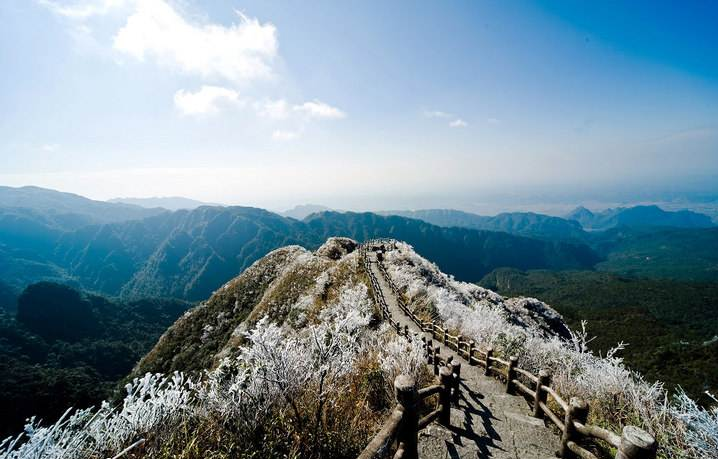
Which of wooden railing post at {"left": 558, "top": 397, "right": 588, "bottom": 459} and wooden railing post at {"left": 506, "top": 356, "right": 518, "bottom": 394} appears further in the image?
wooden railing post at {"left": 506, "top": 356, "right": 518, "bottom": 394}

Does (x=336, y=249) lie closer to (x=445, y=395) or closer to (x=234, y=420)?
(x=445, y=395)

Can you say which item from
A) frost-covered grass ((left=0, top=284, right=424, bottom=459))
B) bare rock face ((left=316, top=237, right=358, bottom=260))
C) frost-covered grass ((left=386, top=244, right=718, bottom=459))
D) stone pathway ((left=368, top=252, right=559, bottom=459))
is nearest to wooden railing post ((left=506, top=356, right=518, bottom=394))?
stone pathway ((left=368, top=252, right=559, bottom=459))

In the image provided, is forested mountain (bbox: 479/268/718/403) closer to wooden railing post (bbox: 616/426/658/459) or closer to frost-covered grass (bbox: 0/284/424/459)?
wooden railing post (bbox: 616/426/658/459)

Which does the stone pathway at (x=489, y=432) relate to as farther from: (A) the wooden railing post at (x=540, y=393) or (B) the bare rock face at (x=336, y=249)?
(B) the bare rock face at (x=336, y=249)

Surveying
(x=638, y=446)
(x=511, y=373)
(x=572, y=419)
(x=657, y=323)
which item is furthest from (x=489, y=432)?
(x=657, y=323)

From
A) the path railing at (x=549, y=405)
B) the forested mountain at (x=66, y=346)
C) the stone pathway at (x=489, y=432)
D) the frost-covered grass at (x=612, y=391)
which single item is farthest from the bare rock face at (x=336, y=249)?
the forested mountain at (x=66, y=346)

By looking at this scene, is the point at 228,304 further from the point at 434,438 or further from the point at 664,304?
the point at 664,304

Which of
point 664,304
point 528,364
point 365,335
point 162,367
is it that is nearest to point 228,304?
point 162,367
